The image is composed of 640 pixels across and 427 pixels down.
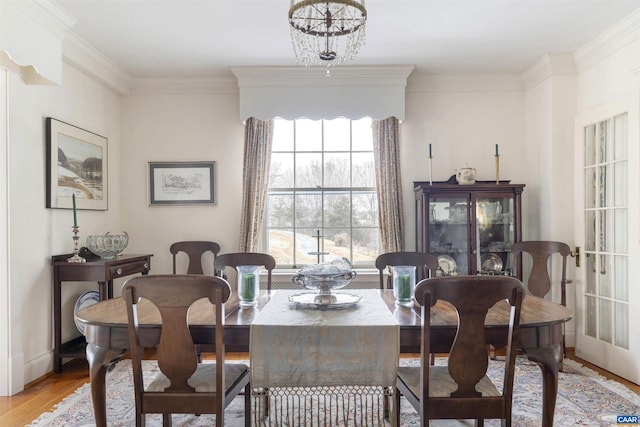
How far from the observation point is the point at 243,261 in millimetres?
3264

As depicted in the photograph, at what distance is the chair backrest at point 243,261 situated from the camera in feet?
10.5

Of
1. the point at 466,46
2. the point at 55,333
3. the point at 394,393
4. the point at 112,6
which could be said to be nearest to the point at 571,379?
the point at 394,393

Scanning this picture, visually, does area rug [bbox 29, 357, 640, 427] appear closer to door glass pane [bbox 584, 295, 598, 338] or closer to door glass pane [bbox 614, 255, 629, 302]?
door glass pane [bbox 584, 295, 598, 338]

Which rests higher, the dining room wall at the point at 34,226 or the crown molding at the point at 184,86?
the crown molding at the point at 184,86

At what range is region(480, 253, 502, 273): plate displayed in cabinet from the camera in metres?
4.40

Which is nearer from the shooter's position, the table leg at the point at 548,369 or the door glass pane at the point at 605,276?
the table leg at the point at 548,369

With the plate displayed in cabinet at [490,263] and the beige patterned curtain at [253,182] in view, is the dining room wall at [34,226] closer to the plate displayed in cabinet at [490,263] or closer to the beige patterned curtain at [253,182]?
the beige patterned curtain at [253,182]

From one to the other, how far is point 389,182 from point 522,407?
2.39 meters

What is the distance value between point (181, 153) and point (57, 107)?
1289mm

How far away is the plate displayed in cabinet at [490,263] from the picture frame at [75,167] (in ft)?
12.0

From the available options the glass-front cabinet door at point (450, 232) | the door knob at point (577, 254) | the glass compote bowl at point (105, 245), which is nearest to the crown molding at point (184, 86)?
the glass compote bowl at point (105, 245)

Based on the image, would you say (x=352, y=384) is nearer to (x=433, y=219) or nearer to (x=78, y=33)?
(x=433, y=219)

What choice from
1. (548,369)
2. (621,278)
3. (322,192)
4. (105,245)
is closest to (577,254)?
(621,278)

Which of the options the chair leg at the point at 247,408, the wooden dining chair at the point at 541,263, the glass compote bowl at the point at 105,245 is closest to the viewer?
the chair leg at the point at 247,408
